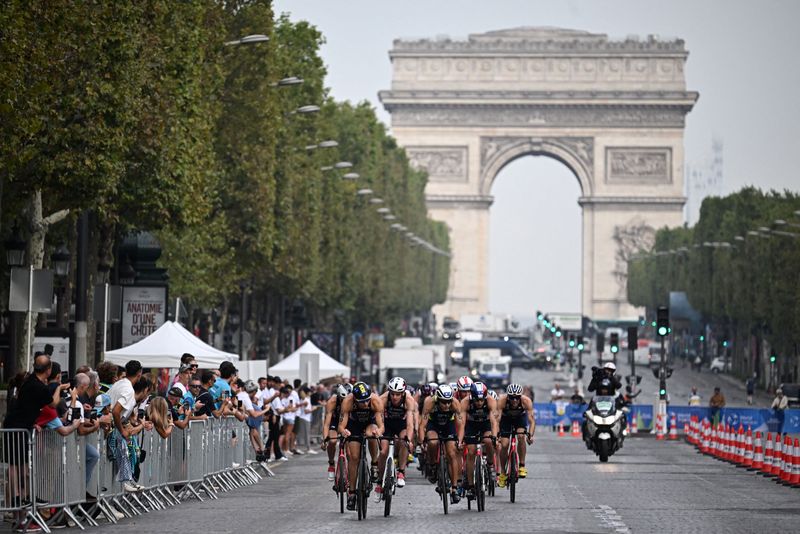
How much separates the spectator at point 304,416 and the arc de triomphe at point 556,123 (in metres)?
98.8

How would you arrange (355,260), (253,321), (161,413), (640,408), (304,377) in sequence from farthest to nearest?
1. (355,260)
2. (253,321)
3. (640,408)
4. (304,377)
5. (161,413)

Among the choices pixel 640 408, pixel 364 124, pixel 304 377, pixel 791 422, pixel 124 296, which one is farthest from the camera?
pixel 364 124

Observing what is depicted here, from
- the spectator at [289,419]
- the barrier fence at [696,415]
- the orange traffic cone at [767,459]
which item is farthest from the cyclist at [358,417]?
the barrier fence at [696,415]

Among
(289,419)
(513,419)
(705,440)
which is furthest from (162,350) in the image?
(705,440)

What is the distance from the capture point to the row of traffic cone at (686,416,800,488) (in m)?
36.3

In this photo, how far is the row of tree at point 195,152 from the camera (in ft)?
109

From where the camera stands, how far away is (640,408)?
6869 centimetres

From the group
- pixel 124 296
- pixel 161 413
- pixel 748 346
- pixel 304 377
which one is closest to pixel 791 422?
pixel 304 377

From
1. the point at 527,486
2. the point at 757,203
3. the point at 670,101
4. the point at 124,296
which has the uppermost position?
the point at 670,101

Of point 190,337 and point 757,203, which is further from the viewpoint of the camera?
point 757,203

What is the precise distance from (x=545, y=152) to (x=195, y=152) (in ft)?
377

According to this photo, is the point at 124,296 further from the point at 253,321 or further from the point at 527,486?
the point at 253,321

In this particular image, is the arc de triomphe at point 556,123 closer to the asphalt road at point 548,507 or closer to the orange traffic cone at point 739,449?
the orange traffic cone at point 739,449

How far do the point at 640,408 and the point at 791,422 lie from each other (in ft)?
28.5
